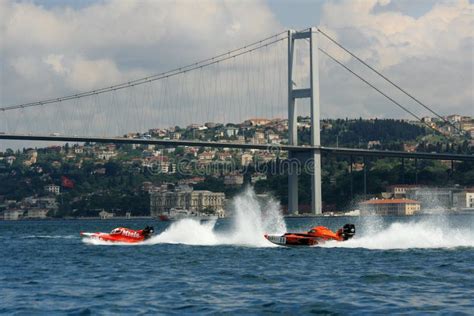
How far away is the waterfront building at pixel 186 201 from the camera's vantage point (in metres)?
123

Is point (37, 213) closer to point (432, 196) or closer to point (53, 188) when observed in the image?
point (53, 188)

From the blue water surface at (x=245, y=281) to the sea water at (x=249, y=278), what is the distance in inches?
0.8

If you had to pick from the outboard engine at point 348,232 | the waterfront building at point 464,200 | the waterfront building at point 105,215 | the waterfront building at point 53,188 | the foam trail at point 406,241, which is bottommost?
the foam trail at point 406,241

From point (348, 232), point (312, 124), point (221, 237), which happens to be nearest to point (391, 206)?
point (312, 124)

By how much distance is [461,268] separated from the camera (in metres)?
23.1

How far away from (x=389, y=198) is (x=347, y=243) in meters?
83.3

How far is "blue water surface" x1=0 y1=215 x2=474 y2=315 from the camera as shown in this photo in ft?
56.2

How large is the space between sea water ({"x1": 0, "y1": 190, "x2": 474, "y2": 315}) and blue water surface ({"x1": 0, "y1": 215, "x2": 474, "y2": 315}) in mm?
19

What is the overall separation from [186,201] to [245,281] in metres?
107

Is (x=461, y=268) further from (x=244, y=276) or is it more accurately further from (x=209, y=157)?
(x=209, y=157)

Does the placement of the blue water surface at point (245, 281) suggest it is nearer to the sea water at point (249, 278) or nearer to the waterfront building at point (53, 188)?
the sea water at point (249, 278)

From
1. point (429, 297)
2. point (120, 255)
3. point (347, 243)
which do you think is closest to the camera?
point (429, 297)

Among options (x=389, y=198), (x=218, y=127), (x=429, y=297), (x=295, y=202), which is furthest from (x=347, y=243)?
(x=218, y=127)

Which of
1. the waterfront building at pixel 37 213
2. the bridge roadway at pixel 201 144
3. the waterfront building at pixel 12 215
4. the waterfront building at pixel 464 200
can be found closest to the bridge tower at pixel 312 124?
the bridge roadway at pixel 201 144
